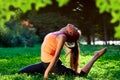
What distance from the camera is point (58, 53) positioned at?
8391 millimetres

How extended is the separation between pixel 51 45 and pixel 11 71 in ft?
7.46

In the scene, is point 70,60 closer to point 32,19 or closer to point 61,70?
point 61,70

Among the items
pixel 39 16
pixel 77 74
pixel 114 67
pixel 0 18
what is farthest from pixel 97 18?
pixel 0 18

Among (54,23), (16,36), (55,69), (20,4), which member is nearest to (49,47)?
(55,69)

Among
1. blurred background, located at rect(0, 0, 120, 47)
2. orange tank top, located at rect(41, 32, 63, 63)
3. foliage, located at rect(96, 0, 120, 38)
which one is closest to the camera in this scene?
foliage, located at rect(96, 0, 120, 38)

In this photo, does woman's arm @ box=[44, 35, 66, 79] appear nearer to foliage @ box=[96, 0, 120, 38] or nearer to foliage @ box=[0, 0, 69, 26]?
foliage @ box=[0, 0, 69, 26]

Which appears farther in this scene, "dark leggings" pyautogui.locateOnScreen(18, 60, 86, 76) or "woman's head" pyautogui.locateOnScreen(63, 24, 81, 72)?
"dark leggings" pyautogui.locateOnScreen(18, 60, 86, 76)

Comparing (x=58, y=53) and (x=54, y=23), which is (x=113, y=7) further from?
(x=54, y=23)

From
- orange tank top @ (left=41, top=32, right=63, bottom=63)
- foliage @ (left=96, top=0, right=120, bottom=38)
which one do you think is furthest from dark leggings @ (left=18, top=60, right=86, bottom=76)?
foliage @ (left=96, top=0, right=120, bottom=38)

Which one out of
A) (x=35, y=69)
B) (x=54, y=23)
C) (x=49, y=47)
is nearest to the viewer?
(x=49, y=47)

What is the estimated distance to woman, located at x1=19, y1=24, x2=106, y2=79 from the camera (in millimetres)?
8422

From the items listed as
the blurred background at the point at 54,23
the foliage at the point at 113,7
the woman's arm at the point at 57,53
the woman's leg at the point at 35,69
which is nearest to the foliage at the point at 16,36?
the blurred background at the point at 54,23

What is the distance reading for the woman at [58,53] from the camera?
27.6 ft

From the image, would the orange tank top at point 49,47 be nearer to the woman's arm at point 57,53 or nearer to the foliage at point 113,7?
the woman's arm at point 57,53
